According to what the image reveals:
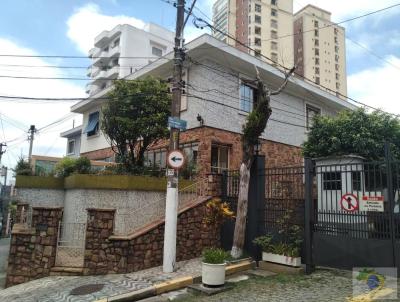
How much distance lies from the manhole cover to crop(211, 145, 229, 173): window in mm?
7500

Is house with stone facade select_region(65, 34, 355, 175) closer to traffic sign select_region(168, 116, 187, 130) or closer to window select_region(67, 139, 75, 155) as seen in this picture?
traffic sign select_region(168, 116, 187, 130)

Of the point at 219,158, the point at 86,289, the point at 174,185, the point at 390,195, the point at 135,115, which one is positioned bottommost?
the point at 86,289

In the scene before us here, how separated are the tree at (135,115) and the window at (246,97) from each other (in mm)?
4346

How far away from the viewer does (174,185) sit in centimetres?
871

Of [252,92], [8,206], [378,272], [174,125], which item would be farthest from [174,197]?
[8,206]

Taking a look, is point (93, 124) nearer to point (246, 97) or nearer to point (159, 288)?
point (246, 97)

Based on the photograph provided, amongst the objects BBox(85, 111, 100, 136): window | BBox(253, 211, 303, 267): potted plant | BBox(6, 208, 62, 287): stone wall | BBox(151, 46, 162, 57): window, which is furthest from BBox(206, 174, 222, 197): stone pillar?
BBox(151, 46, 162, 57): window

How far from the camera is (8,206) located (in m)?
29.5

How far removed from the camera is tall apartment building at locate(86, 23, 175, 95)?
4828cm

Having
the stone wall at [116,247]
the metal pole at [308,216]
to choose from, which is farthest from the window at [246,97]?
the stone wall at [116,247]

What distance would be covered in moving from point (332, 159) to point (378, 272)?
520 cm


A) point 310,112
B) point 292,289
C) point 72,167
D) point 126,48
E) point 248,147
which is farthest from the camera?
point 126,48

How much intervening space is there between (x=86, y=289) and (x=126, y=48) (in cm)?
4475

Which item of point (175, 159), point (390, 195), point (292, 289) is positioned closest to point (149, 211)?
point (175, 159)
